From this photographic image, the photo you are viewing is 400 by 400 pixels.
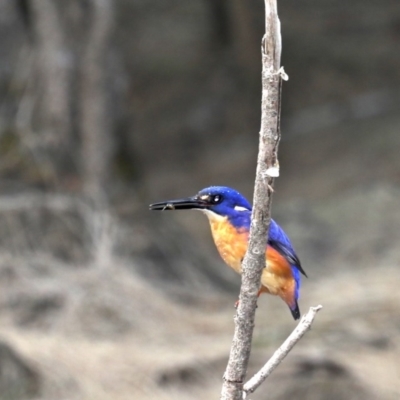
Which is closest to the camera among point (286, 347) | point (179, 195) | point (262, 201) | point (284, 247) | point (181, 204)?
point (262, 201)

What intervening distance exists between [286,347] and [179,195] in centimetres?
683

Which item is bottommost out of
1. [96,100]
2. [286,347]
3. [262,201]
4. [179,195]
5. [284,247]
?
[286,347]

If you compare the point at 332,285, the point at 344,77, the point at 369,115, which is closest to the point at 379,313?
the point at 332,285

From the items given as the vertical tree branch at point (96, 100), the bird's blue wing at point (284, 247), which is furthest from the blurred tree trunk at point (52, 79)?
the bird's blue wing at point (284, 247)

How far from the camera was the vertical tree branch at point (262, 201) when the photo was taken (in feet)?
6.27

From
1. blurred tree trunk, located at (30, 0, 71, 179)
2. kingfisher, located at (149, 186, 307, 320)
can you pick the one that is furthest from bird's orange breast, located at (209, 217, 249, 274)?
blurred tree trunk, located at (30, 0, 71, 179)

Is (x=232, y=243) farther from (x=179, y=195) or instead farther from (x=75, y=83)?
Result: (x=179, y=195)

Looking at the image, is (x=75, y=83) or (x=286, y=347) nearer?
(x=286, y=347)

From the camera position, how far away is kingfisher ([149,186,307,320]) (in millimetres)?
2578

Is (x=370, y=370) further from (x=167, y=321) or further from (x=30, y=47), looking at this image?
(x=30, y=47)

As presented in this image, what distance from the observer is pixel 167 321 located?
6020 mm

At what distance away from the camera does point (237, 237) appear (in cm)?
258

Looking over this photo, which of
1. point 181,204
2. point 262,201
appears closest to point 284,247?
point 181,204

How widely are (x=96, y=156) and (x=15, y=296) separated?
1.81m
